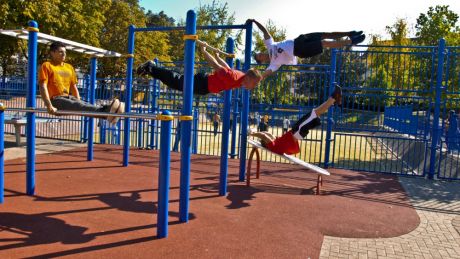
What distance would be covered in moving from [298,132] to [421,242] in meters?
2.55

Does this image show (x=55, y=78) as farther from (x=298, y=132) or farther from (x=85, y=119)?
(x=85, y=119)

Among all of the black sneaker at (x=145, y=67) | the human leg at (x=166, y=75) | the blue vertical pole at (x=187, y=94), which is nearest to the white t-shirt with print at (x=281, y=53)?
the human leg at (x=166, y=75)

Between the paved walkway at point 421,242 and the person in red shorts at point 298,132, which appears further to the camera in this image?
the person in red shorts at point 298,132

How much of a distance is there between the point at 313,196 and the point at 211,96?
615 cm

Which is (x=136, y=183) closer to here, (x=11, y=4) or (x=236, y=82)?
(x=236, y=82)

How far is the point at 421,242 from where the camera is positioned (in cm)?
437

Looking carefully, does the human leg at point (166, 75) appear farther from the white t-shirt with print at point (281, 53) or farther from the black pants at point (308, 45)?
the black pants at point (308, 45)

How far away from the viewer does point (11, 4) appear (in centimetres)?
1741

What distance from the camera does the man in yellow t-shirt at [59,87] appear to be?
532cm

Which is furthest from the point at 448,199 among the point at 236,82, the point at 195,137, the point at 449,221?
the point at 195,137

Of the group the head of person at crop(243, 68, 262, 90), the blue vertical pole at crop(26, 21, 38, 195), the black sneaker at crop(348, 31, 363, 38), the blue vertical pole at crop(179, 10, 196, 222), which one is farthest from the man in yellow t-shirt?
the black sneaker at crop(348, 31, 363, 38)

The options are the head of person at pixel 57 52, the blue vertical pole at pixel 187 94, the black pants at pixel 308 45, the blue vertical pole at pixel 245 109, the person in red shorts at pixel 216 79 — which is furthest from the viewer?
the blue vertical pole at pixel 245 109

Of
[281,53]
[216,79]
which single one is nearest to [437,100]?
[281,53]

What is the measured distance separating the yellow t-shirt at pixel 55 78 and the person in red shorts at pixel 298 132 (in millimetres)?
3279
